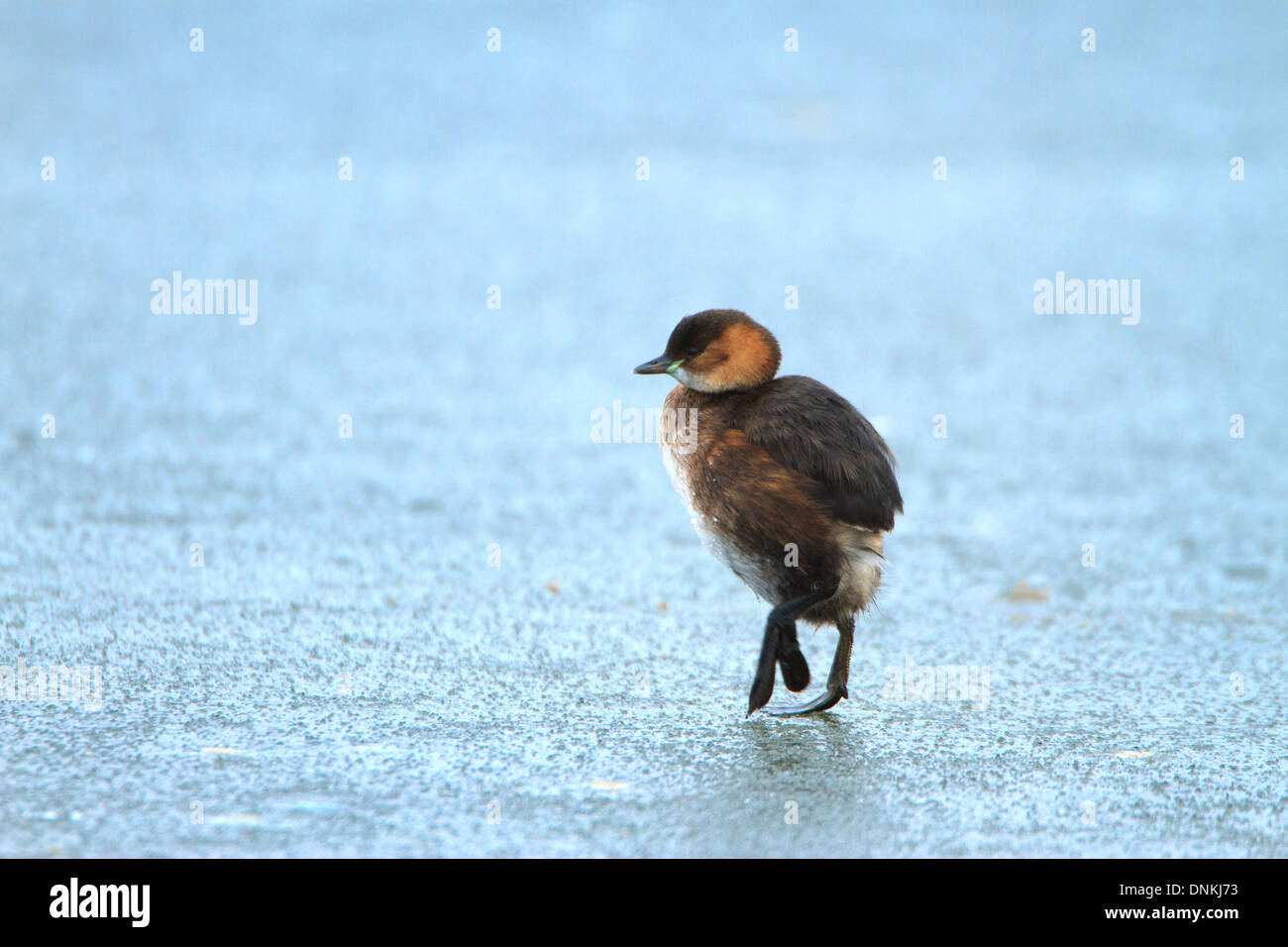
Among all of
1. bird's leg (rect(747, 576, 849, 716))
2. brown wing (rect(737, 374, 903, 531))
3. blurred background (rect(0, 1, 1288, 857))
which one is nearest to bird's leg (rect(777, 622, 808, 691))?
bird's leg (rect(747, 576, 849, 716))

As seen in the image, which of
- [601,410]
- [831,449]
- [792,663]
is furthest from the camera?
[601,410]

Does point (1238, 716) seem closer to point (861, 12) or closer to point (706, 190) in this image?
point (706, 190)

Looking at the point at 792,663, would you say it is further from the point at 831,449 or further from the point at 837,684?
the point at 831,449

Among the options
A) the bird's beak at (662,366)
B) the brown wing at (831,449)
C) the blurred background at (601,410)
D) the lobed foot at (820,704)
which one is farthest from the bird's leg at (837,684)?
the bird's beak at (662,366)

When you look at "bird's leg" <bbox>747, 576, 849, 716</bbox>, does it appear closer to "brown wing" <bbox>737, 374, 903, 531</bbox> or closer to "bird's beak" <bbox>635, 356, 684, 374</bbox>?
"brown wing" <bbox>737, 374, 903, 531</bbox>

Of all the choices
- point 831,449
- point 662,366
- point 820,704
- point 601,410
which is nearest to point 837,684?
point 820,704

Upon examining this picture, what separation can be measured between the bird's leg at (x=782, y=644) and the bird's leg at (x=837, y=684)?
0.07 metres

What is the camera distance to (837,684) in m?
3.98

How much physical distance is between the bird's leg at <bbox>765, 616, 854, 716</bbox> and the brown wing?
317 millimetres

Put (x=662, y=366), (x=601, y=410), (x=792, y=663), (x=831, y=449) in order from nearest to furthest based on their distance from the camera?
(x=831, y=449) → (x=792, y=663) → (x=662, y=366) → (x=601, y=410)

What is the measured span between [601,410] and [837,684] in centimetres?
332

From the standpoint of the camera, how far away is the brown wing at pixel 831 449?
3877 mm

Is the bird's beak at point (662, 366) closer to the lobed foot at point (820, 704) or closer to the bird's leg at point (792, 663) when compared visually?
the bird's leg at point (792, 663)
